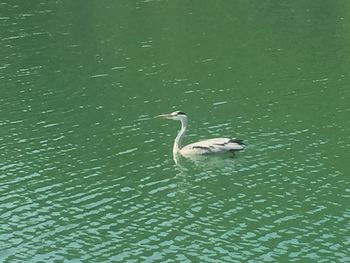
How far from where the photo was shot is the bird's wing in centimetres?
3609

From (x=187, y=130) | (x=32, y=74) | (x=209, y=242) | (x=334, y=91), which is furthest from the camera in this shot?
(x=32, y=74)

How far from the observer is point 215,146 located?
1437 inches

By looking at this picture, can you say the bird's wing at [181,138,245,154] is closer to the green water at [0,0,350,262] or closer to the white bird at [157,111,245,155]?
the white bird at [157,111,245,155]

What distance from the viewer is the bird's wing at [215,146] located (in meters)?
36.1

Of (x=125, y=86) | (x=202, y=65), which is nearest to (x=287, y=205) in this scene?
(x=125, y=86)

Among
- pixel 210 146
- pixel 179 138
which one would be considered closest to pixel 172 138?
pixel 179 138

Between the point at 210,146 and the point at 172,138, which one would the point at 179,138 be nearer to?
the point at 210,146

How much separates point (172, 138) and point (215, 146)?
3918 mm

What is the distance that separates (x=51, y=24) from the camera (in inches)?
2758

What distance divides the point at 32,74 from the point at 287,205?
27.1 metres

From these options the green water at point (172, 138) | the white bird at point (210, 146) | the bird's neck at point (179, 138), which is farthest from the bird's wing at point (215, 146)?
the green water at point (172, 138)

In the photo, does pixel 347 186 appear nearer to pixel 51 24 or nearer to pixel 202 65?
pixel 202 65

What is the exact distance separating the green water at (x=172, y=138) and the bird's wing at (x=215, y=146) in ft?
1.92

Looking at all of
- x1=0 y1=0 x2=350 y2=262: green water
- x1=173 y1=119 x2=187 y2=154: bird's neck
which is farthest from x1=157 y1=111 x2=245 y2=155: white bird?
x1=0 y1=0 x2=350 y2=262: green water
